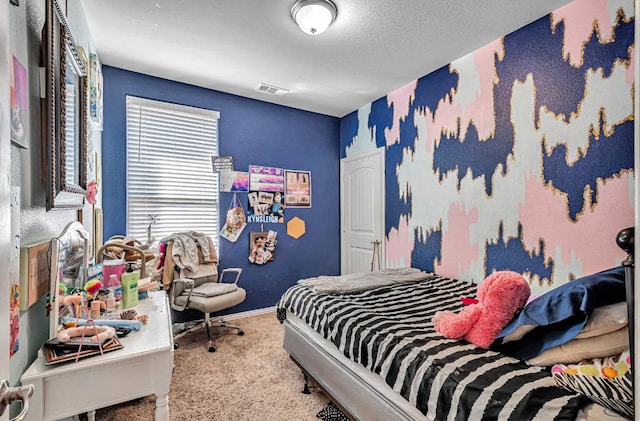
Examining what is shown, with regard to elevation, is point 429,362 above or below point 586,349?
below

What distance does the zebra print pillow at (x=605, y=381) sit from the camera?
92cm

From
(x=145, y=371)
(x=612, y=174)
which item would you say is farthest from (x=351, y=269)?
(x=145, y=371)

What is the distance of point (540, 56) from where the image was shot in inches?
88.4

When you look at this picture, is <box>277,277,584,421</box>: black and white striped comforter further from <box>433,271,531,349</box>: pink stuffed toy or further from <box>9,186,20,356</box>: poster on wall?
<box>9,186,20,356</box>: poster on wall

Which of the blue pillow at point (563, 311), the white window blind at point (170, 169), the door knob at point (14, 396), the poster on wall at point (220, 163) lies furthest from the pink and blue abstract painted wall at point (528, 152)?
the door knob at point (14, 396)

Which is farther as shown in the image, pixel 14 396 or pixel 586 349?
pixel 586 349

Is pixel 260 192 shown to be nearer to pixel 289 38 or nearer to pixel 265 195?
pixel 265 195

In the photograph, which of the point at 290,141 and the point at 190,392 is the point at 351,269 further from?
the point at 190,392

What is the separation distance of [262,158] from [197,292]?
1717mm

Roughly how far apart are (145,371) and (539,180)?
264 centimetres

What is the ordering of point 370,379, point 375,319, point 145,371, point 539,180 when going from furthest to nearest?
point 539,180, point 375,319, point 370,379, point 145,371

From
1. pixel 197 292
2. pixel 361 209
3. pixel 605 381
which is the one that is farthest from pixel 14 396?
pixel 361 209

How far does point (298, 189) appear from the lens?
13.3 feet

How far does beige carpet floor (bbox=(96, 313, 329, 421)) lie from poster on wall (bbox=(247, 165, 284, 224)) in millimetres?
1414
